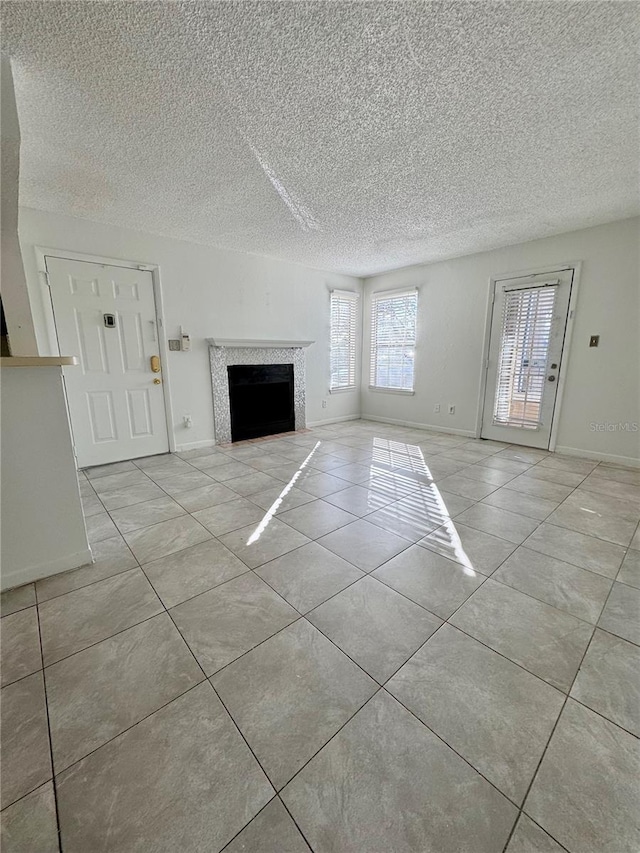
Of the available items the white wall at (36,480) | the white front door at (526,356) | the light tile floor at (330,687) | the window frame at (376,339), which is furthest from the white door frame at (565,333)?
the white wall at (36,480)

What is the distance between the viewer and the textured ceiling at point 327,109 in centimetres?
137

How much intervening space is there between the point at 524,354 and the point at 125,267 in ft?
15.4

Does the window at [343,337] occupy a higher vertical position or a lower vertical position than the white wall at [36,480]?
higher

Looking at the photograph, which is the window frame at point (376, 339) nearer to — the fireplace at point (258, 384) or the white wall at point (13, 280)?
the fireplace at point (258, 384)

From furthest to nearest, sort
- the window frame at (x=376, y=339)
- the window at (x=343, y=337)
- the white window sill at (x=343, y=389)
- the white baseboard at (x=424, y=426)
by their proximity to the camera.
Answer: the white window sill at (x=343, y=389), the window at (x=343, y=337), the window frame at (x=376, y=339), the white baseboard at (x=424, y=426)

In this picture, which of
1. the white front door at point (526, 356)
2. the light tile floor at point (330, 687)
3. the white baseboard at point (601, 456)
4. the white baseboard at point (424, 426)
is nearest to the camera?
the light tile floor at point (330, 687)

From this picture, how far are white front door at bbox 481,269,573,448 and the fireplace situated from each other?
2634 millimetres

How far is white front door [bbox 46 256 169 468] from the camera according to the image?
334cm

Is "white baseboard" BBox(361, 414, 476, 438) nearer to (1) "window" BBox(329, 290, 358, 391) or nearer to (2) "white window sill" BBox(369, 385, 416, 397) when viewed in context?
(2) "white window sill" BBox(369, 385, 416, 397)

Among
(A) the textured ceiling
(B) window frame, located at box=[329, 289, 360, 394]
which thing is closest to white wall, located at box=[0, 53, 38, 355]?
(A) the textured ceiling

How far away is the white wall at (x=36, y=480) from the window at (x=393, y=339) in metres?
4.64

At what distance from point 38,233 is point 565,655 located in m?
4.82

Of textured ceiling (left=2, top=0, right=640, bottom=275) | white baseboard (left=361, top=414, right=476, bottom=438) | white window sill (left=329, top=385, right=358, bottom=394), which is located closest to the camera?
textured ceiling (left=2, top=0, right=640, bottom=275)

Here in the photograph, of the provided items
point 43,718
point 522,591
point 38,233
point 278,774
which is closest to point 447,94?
point 522,591
